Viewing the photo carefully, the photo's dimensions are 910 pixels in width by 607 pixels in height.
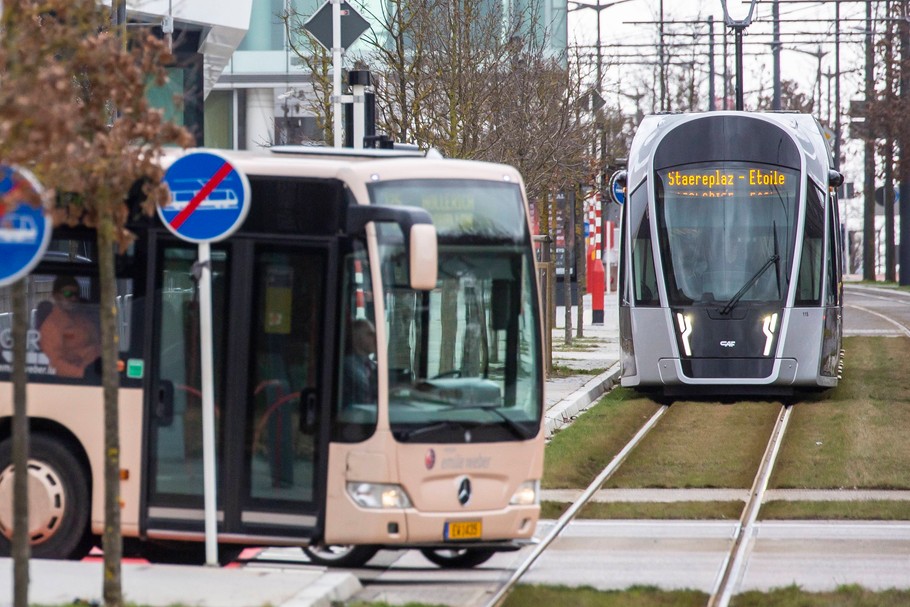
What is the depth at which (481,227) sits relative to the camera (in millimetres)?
9617

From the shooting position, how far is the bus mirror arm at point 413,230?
8.75 metres

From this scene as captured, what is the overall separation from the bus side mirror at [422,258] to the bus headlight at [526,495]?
4.75 ft

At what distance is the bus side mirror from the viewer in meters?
8.73

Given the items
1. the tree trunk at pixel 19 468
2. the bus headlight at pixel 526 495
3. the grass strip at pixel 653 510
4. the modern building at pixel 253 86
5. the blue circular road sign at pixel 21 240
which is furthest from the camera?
the modern building at pixel 253 86

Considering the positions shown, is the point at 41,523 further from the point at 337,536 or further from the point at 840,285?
the point at 840,285

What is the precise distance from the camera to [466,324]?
9.66 meters

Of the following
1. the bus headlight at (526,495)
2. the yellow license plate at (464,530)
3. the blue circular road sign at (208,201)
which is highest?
the blue circular road sign at (208,201)

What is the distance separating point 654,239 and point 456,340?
10.2m

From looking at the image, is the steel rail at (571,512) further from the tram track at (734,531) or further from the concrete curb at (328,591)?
the concrete curb at (328,591)

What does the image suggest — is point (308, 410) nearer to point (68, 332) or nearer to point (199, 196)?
point (199, 196)

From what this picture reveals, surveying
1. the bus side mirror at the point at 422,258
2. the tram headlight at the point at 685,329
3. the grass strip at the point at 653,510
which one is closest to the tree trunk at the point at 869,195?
the tram headlight at the point at 685,329

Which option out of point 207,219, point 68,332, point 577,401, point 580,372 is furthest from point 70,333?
point 580,372

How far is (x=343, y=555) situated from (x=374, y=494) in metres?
0.93

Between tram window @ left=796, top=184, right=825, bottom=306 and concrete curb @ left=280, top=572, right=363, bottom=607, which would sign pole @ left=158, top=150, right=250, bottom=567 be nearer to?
concrete curb @ left=280, top=572, right=363, bottom=607
